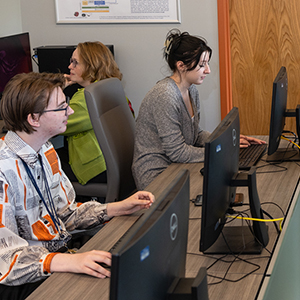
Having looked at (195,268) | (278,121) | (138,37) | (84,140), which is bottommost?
(195,268)

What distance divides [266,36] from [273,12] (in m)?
0.18

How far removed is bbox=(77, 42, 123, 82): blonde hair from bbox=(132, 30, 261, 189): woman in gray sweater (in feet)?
1.87

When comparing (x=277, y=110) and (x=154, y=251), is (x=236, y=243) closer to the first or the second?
(x=154, y=251)

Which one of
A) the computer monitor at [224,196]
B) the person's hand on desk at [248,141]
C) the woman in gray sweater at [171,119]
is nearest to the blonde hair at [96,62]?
the woman in gray sweater at [171,119]

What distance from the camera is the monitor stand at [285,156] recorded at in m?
2.20

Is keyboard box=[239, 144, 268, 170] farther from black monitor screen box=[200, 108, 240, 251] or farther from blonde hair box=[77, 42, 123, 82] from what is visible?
blonde hair box=[77, 42, 123, 82]

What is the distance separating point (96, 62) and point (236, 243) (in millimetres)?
1722

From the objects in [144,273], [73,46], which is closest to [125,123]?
[73,46]

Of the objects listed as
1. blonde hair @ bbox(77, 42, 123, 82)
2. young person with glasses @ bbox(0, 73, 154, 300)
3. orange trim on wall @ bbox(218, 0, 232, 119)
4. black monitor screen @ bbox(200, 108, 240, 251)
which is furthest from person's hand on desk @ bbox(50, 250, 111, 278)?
orange trim on wall @ bbox(218, 0, 232, 119)

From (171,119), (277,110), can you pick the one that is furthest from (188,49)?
(277,110)

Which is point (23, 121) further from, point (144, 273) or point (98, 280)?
point (144, 273)

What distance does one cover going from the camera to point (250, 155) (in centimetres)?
228

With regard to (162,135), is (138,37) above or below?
above

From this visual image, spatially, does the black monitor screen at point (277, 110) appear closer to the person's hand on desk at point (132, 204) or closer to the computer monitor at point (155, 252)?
the person's hand on desk at point (132, 204)
